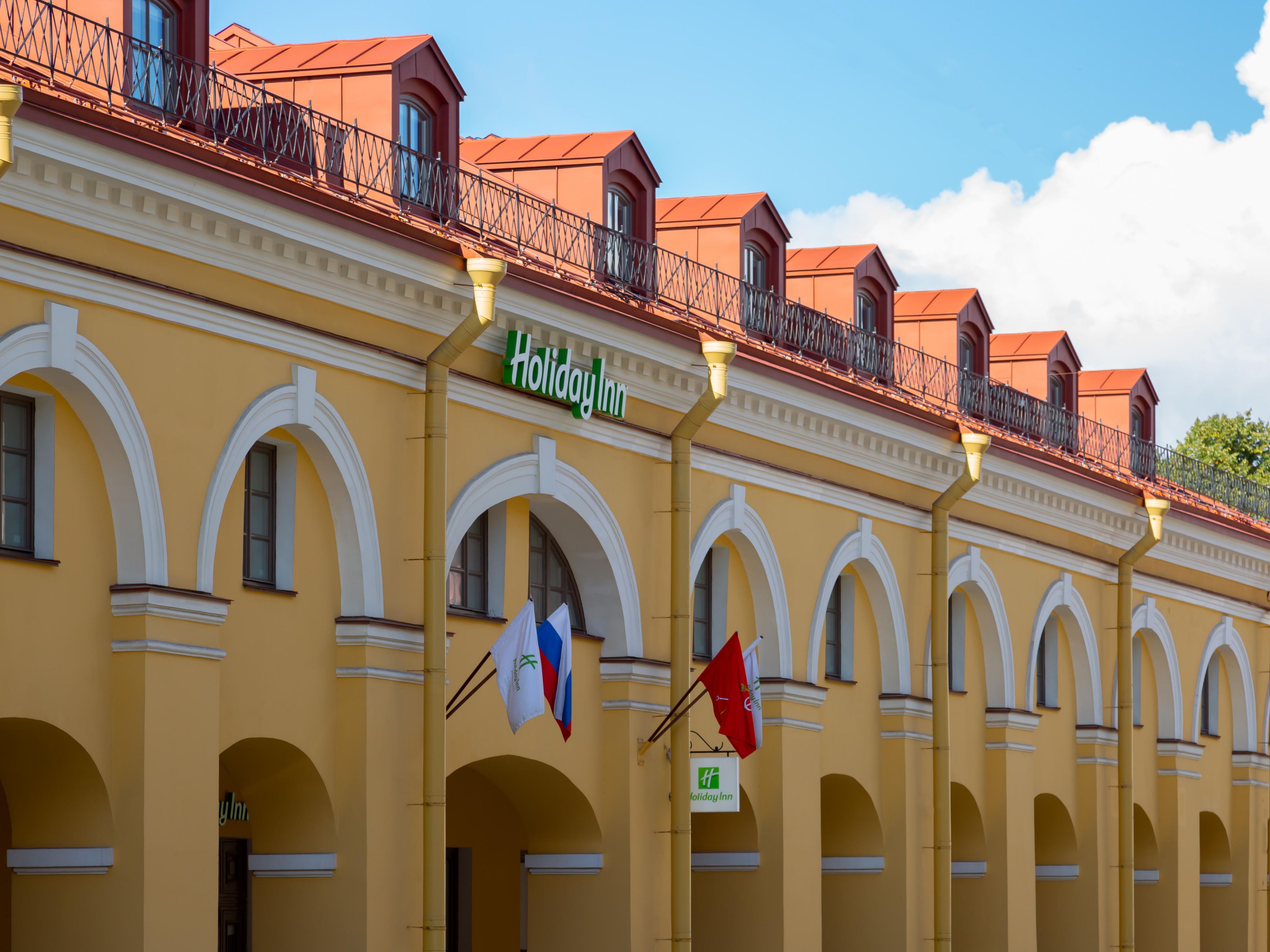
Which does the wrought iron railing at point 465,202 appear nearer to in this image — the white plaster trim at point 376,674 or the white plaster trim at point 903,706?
the white plaster trim at point 903,706

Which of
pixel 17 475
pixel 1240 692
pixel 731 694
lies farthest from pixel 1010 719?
pixel 17 475

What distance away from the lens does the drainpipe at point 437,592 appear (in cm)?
1808

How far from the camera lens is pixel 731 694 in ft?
69.5

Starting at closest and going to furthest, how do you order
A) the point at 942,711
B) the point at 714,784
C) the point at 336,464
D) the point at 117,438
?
the point at 117,438, the point at 336,464, the point at 714,784, the point at 942,711

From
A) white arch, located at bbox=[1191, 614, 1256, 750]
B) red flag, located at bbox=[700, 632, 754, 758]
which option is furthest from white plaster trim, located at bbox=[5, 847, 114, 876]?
white arch, located at bbox=[1191, 614, 1256, 750]

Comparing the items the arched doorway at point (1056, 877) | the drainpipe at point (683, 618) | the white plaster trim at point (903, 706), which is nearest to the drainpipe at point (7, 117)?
the drainpipe at point (683, 618)

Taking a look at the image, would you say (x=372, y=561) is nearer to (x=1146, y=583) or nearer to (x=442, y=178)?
(x=442, y=178)

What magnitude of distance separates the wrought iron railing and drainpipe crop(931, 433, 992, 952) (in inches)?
52.4

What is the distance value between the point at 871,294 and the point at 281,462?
39.7 ft

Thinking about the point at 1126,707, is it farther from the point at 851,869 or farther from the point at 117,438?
the point at 117,438

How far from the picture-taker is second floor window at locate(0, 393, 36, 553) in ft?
50.6

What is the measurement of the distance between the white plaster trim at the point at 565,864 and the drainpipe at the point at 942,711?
20.1ft

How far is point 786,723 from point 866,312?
6717 millimetres

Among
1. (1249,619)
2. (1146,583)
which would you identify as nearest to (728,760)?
(1146,583)
